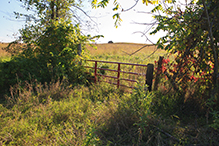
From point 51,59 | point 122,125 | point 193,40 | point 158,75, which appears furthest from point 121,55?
point 122,125

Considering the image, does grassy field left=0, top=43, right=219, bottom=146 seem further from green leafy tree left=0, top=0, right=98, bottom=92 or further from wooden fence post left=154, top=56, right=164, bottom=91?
green leafy tree left=0, top=0, right=98, bottom=92

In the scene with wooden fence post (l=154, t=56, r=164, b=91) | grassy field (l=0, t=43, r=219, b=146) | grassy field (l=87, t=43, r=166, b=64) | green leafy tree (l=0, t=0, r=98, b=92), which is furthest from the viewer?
grassy field (l=87, t=43, r=166, b=64)

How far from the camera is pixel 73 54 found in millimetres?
8055

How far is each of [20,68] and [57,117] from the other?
4.59 meters

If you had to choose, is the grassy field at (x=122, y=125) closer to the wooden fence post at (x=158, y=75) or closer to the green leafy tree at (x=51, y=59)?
the wooden fence post at (x=158, y=75)

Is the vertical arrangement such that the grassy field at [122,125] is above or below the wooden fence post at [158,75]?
below

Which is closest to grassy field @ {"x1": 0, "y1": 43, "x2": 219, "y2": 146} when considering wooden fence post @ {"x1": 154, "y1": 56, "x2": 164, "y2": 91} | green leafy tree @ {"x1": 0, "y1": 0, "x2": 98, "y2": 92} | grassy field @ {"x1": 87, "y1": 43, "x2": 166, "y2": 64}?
wooden fence post @ {"x1": 154, "y1": 56, "x2": 164, "y2": 91}

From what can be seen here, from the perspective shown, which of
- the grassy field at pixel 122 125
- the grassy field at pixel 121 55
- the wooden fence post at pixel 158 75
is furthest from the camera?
the grassy field at pixel 121 55

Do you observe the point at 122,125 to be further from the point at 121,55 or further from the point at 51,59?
the point at 121,55

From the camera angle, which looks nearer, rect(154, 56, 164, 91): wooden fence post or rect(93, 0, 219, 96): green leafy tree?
rect(93, 0, 219, 96): green leafy tree

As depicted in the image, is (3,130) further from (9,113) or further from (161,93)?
(161,93)

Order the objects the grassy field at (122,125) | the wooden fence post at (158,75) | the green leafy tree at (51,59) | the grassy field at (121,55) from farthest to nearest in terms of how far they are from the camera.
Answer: the grassy field at (121,55)
the green leafy tree at (51,59)
the wooden fence post at (158,75)
the grassy field at (122,125)

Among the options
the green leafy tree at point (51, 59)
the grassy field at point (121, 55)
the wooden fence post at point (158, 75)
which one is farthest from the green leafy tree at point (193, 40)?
the grassy field at point (121, 55)

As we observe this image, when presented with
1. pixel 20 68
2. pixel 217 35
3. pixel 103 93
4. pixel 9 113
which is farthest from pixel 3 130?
pixel 217 35
